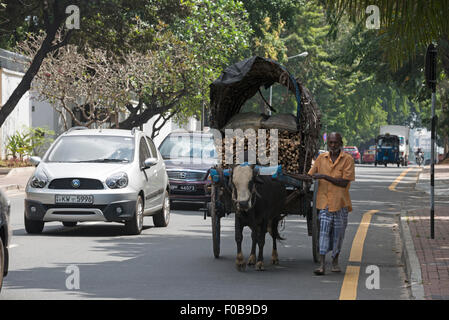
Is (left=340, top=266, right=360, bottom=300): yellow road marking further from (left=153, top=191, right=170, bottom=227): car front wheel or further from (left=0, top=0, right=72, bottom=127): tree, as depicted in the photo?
(left=0, top=0, right=72, bottom=127): tree

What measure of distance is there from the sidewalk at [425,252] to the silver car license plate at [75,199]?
5090 mm

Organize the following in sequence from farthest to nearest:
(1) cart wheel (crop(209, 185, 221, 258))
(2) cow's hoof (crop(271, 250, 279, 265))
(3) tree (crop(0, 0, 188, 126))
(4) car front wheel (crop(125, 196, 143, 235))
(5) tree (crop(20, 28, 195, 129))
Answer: (5) tree (crop(20, 28, 195, 129)) → (3) tree (crop(0, 0, 188, 126)) → (4) car front wheel (crop(125, 196, 143, 235)) → (1) cart wheel (crop(209, 185, 221, 258)) → (2) cow's hoof (crop(271, 250, 279, 265))

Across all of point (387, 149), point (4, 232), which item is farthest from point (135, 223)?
point (387, 149)

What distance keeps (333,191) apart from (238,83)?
2779 mm

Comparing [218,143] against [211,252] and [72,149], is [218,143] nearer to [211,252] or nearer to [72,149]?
[211,252]

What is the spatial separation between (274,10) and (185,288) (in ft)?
130

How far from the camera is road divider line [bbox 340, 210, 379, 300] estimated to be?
9.76m

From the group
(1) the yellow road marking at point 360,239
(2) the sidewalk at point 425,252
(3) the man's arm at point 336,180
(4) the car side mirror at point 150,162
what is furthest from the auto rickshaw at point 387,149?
(3) the man's arm at point 336,180

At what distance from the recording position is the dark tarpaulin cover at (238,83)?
12523 millimetres

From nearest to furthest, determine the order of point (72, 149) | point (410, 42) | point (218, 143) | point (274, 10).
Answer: point (410, 42)
point (218, 143)
point (72, 149)
point (274, 10)

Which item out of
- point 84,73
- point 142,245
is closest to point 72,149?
point 142,245

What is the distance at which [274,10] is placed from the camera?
159ft

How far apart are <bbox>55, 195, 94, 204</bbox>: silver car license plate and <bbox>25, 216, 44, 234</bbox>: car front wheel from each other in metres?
0.70

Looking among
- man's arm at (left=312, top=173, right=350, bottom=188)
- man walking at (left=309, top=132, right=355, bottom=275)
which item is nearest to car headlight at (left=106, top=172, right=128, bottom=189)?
man walking at (left=309, top=132, right=355, bottom=275)
